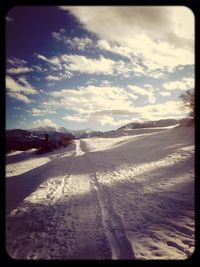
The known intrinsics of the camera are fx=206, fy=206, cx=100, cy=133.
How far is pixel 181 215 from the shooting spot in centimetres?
604

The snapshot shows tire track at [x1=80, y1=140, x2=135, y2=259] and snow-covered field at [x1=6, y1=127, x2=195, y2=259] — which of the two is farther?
snow-covered field at [x1=6, y1=127, x2=195, y2=259]

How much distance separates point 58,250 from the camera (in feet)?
15.1

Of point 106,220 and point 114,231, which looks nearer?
point 114,231

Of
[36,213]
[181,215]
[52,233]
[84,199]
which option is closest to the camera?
[52,233]

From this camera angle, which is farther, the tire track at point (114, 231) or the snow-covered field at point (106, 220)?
the snow-covered field at point (106, 220)
